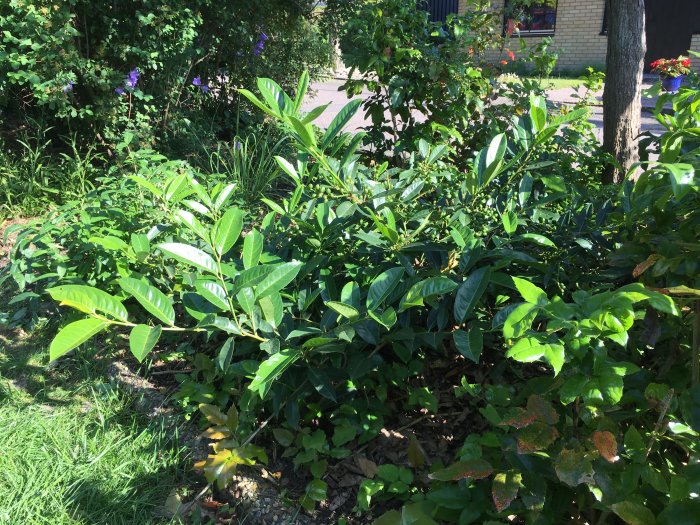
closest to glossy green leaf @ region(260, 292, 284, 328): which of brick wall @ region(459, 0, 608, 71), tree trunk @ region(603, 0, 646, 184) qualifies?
tree trunk @ region(603, 0, 646, 184)

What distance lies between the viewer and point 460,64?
367 centimetres

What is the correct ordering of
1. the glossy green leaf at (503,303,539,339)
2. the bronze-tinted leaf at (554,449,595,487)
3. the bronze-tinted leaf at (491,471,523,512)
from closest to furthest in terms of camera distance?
1. the glossy green leaf at (503,303,539,339)
2. the bronze-tinted leaf at (554,449,595,487)
3. the bronze-tinted leaf at (491,471,523,512)

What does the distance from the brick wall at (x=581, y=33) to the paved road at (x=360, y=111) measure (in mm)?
2173

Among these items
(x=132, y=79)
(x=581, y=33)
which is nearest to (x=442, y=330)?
(x=132, y=79)

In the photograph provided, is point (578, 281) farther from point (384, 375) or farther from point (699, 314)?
point (384, 375)

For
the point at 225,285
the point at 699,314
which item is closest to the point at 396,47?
the point at 225,285

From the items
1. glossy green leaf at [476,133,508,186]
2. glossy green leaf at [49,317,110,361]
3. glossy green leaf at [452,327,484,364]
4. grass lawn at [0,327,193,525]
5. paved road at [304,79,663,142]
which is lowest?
grass lawn at [0,327,193,525]

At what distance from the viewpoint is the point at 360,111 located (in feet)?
37.6

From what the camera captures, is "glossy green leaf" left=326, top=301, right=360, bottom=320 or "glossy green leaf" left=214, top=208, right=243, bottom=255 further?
"glossy green leaf" left=214, top=208, right=243, bottom=255

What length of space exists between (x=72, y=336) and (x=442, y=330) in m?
1.12

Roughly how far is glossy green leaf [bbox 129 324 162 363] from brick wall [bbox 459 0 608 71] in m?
17.5

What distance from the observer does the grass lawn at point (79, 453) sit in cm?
207

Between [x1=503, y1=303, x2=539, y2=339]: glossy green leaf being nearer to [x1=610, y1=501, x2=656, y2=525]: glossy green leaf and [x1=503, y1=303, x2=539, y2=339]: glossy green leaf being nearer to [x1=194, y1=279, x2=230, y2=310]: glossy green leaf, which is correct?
[x1=610, y1=501, x2=656, y2=525]: glossy green leaf

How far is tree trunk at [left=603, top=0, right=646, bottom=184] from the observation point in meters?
3.33
